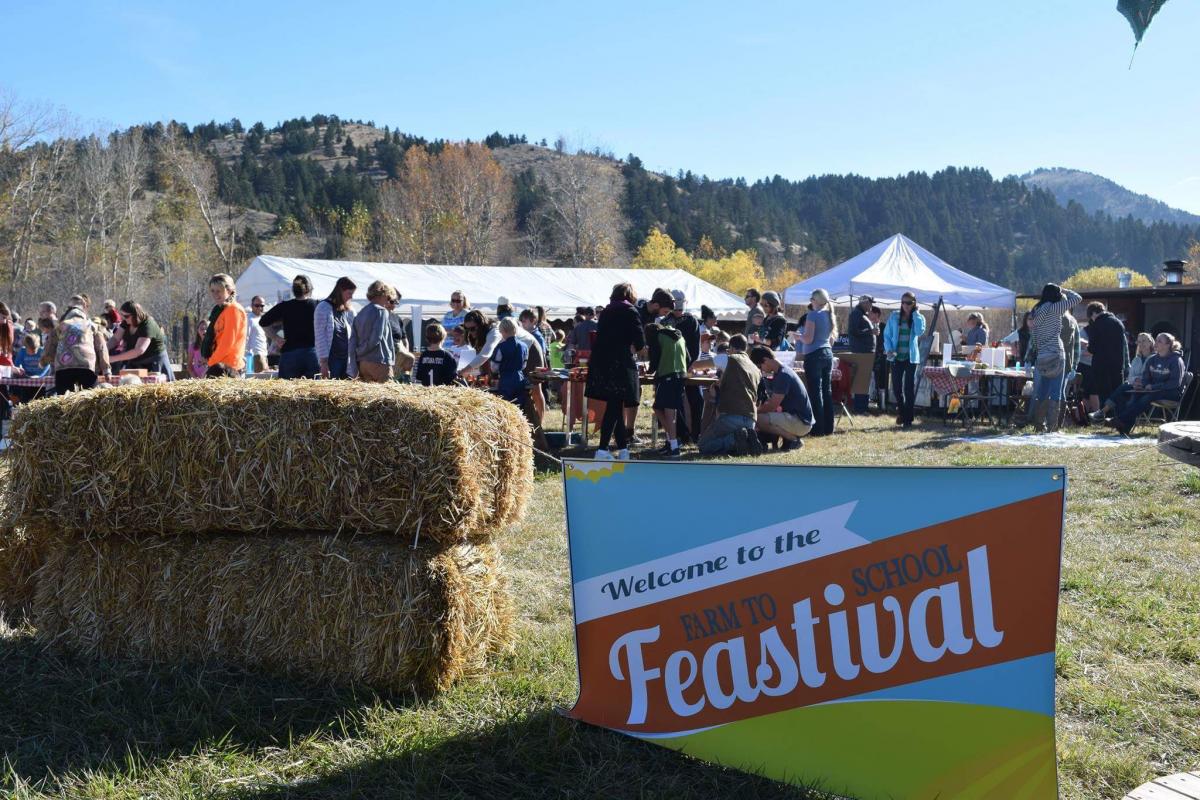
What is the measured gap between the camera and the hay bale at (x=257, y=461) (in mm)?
3588

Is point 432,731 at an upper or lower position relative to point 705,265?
lower

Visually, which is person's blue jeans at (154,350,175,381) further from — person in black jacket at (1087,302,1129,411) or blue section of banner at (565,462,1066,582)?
person in black jacket at (1087,302,1129,411)

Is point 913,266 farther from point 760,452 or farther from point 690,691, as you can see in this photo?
point 690,691

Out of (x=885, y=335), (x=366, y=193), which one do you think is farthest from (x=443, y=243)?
(x=885, y=335)

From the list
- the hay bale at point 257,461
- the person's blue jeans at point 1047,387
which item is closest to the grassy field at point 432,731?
the hay bale at point 257,461

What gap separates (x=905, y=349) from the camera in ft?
42.8

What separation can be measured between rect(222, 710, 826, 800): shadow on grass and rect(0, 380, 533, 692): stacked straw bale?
21.0 inches

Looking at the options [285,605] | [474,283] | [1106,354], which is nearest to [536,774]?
[285,605]

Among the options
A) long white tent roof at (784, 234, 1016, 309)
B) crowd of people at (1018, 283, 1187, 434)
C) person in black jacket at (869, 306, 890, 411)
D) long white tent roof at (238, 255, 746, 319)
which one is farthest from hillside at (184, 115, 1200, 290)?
crowd of people at (1018, 283, 1187, 434)

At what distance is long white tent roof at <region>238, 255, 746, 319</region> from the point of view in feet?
74.2

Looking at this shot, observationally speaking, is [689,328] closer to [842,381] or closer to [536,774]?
[842,381]

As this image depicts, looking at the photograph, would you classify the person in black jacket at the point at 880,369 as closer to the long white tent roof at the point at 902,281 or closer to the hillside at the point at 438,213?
the long white tent roof at the point at 902,281

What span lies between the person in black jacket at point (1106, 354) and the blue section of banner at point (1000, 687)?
12775 millimetres

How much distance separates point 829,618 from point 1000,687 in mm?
505
